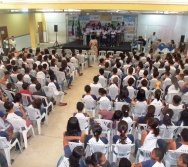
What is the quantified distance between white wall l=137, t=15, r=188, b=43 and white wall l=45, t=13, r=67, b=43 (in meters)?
6.26

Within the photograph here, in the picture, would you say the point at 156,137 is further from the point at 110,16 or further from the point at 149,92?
the point at 110,16

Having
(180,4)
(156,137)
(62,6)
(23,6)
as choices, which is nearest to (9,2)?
(23,6)

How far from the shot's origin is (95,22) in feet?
54.5

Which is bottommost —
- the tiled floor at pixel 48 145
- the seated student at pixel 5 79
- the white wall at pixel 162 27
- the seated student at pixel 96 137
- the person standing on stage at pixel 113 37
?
the tiled floor at pixel 48 145

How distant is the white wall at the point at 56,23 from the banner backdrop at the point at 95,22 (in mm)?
791

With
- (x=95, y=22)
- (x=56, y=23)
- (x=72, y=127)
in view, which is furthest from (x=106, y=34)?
(x=72, y=127)

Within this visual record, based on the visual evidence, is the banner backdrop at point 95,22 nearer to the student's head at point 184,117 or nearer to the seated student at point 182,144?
the student's head at point 184,117

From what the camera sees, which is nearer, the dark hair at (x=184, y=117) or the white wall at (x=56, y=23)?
the dark hair at (x=184, y=117)

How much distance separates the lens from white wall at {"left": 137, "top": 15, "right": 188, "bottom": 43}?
48.3 feet

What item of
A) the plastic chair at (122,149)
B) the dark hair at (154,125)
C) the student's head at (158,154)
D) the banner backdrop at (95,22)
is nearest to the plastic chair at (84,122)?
the plastic chair at (122,149)

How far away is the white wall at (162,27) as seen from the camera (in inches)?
580

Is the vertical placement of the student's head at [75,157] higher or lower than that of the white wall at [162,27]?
lower

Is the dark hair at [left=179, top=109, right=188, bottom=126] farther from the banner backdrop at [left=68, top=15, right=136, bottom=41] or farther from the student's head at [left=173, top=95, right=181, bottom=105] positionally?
the banner backdrop at [left=68, top=15, right=136, bottom=41]

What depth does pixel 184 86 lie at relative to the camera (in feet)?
20.7
